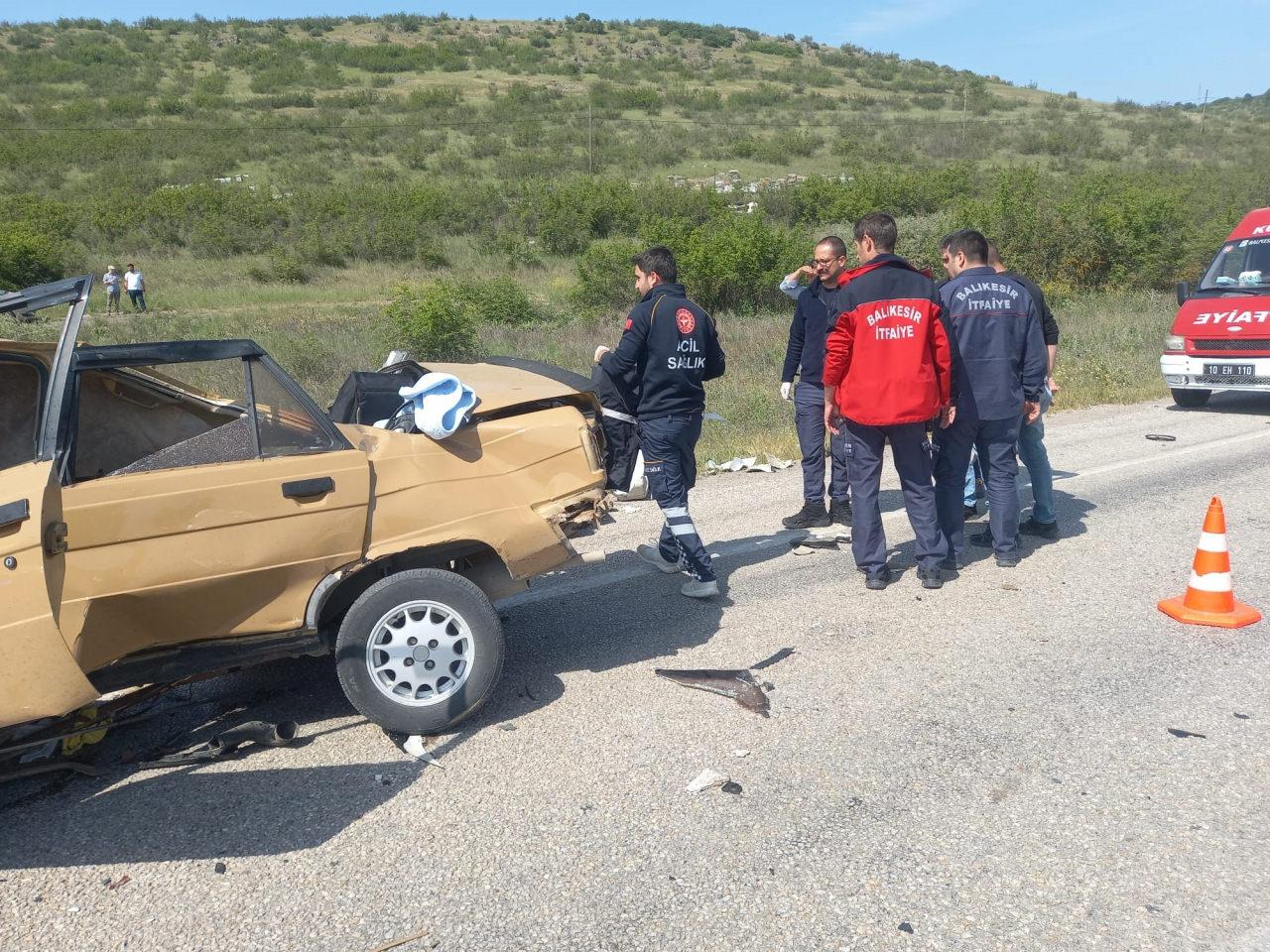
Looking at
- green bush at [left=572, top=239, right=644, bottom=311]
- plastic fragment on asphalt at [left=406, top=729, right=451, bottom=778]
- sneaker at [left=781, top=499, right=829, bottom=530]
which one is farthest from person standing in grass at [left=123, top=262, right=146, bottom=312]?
plastic fragment on asphalt at [left=406, top=729, right=451, bottom=778]

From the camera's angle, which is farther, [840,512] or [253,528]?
[840,512]

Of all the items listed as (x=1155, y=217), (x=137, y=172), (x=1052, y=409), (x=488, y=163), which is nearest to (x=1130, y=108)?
(x=488, y=163)

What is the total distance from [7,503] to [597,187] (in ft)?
112

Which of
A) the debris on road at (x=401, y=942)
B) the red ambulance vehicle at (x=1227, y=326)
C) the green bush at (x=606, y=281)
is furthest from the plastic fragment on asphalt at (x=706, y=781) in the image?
the green bush at (x=606, y=281)

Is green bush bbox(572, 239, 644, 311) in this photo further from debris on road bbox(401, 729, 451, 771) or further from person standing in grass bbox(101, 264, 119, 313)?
debris on road bbox(401, 729, 451, 771)

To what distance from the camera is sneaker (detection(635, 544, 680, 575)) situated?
6184 mm

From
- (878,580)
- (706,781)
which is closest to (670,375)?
(878,580)

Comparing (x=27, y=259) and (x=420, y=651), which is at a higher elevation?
(x=27, y=259)

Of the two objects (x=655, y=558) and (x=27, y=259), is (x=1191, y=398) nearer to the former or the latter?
(x=655, y=558)

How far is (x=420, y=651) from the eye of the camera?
404cm

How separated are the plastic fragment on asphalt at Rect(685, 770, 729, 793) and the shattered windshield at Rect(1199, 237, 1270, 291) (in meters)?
11.2

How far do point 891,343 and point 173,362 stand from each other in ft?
12.0

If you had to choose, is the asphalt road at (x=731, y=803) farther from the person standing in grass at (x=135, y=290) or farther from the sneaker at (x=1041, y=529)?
the person standing in grass at (x=135, y=290)

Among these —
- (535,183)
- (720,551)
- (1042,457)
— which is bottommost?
(720,551)
